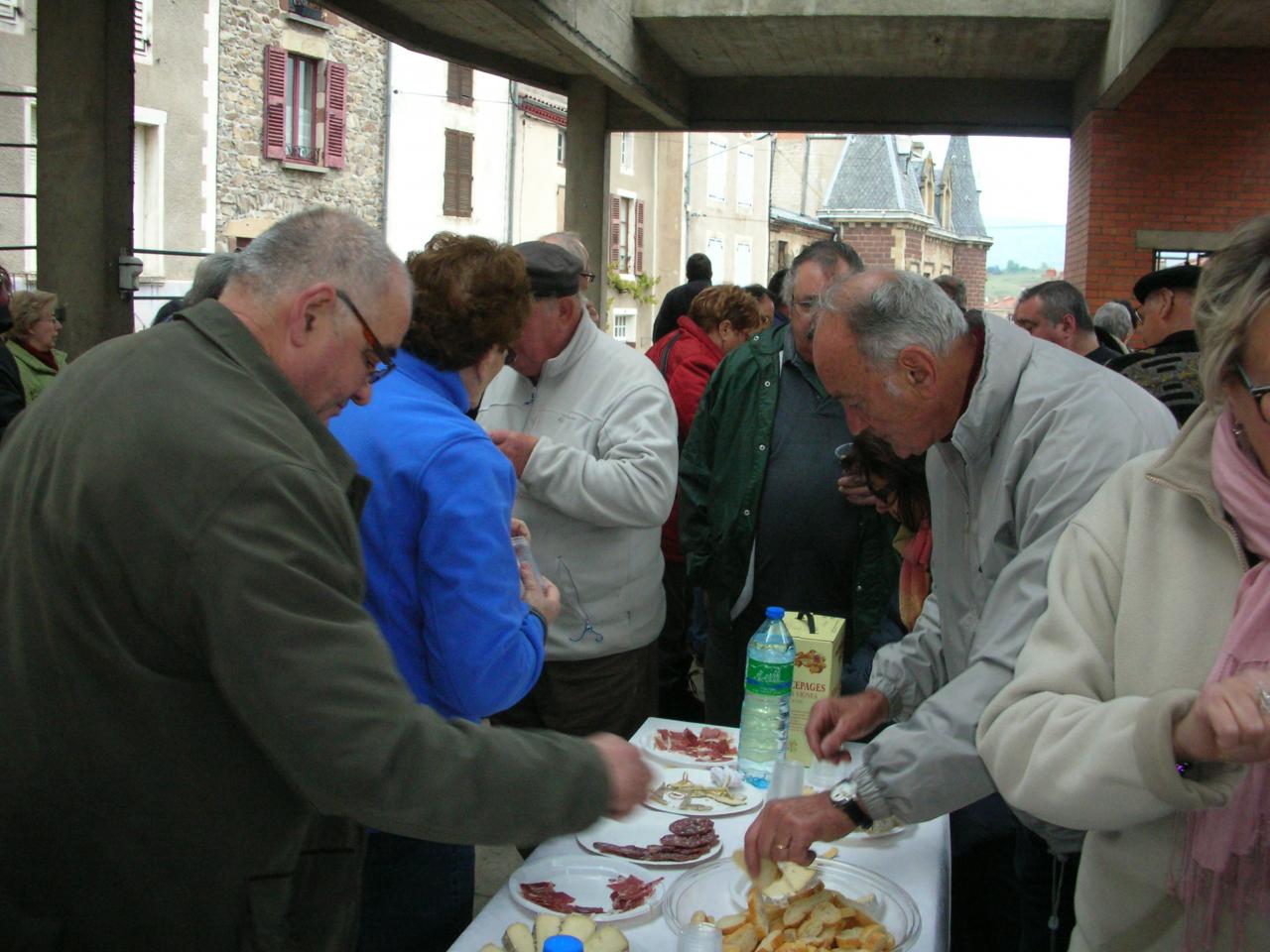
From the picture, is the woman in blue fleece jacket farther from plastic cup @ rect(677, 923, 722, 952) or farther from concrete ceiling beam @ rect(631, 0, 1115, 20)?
concrete ceiling beam @ rect(631, 0, 1115, 20)

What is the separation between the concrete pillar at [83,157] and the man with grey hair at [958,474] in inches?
168

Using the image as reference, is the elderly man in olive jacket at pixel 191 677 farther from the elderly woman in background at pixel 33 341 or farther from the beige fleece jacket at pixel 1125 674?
the elderly woman in background at pixel 33 341

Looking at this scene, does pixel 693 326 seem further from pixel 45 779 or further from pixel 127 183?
pixel 45 779

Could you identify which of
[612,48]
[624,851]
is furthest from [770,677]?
[612,48]

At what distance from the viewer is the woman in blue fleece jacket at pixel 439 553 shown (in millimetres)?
2139

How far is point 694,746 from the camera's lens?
9.61ft

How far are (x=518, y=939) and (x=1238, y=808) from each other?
1.10m

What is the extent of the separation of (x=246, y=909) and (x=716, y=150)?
33.5 m

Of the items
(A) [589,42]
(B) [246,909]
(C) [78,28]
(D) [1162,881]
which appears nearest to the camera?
(B) [246,909]

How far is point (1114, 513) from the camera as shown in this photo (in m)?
1.70

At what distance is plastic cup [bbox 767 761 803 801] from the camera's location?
2320 millimetres

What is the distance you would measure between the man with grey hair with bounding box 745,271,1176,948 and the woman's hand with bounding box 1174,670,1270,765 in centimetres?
61

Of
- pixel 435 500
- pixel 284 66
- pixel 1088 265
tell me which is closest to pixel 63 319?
pixel 435 500

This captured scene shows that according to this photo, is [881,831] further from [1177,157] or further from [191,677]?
[1177,157]
